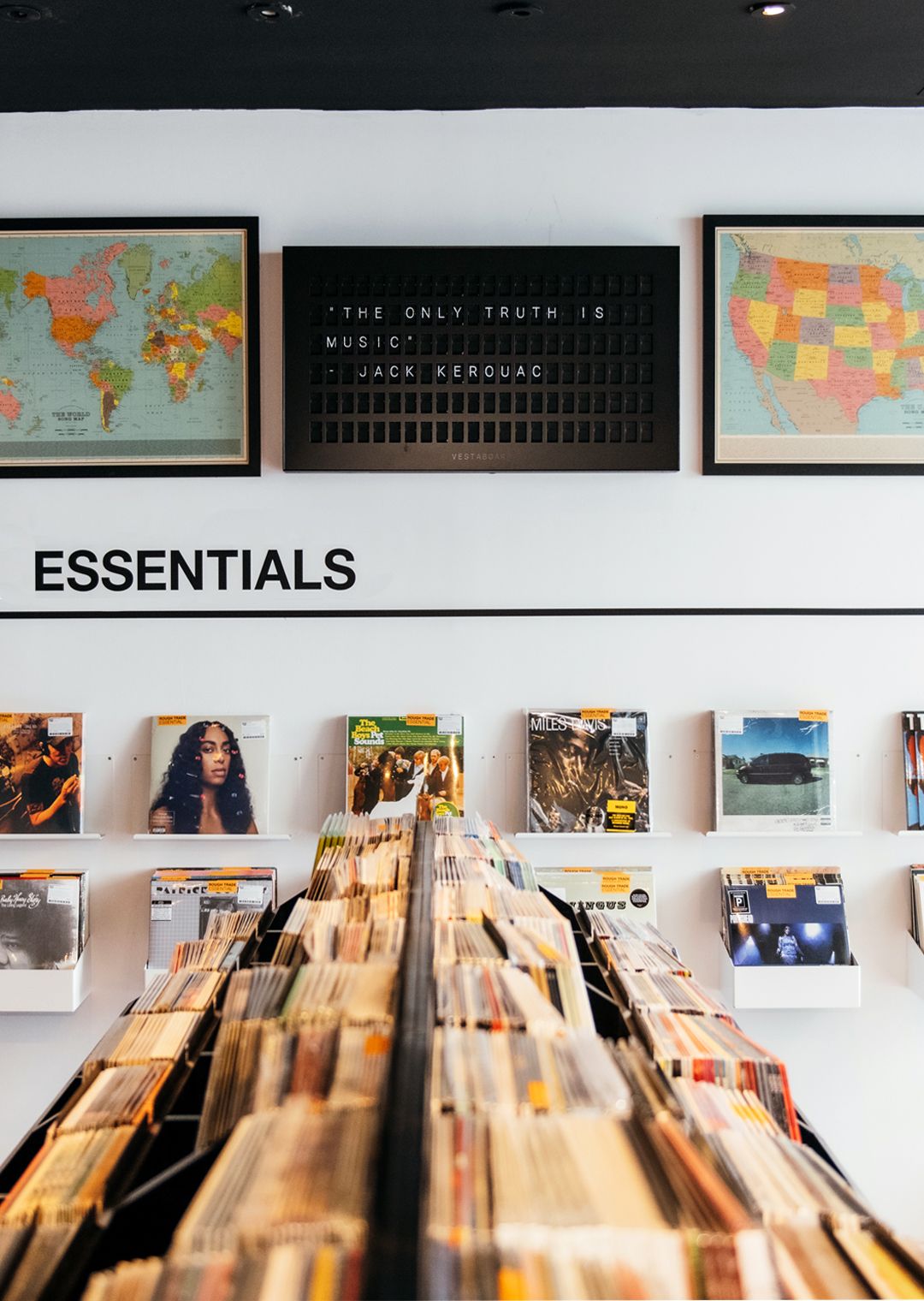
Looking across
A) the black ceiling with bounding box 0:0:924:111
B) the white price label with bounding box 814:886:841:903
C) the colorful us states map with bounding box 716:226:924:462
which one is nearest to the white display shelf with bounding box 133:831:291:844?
the white price label with bounding box 814:886:841:903

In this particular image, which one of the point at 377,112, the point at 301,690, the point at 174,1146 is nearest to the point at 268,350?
the point at 377,112

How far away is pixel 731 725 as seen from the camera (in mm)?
Answer: 2934

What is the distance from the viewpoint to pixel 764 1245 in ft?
2.32

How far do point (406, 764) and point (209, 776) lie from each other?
552mm

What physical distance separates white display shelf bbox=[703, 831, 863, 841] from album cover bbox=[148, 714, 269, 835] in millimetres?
1269

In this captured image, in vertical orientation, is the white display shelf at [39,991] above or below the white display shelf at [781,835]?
below

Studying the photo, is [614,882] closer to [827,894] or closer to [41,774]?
[827,894]

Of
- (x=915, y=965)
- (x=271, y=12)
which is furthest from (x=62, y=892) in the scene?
(x=915, y=965)

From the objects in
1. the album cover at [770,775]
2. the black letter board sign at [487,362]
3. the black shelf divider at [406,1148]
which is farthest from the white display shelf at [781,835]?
the black shelf divider at [406,1148]

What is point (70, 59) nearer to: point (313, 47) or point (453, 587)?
point (313, 47)

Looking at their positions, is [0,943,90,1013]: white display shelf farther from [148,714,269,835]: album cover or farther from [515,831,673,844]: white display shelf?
[515,831,673,844]: white display shelf

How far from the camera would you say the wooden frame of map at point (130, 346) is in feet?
9.52

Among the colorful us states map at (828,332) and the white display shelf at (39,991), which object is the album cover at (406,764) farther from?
the colorful us states map at (828,332)

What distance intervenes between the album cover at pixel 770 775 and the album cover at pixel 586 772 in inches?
8.5
